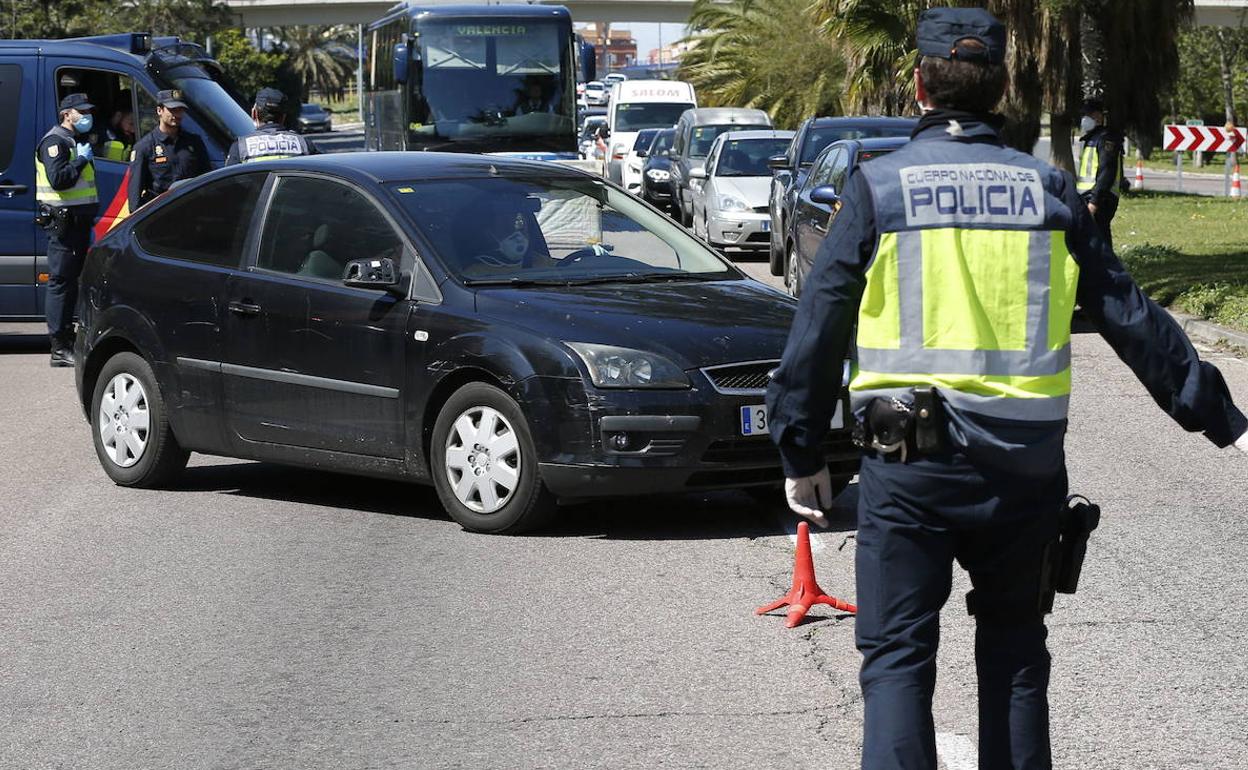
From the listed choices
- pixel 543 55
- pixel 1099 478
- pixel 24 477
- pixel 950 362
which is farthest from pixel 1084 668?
pixel 543 55

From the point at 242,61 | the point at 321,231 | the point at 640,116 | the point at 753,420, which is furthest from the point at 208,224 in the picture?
the point at 242,61

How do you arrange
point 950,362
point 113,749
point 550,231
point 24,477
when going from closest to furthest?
point 950,362
point 113,749
point 550,231
point 24,477

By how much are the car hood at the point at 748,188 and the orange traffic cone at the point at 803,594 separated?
16.6m

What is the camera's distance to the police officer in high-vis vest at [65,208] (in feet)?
45.4

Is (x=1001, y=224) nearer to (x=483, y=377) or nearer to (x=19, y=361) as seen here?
(x=483, y=377)

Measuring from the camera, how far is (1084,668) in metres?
5.69

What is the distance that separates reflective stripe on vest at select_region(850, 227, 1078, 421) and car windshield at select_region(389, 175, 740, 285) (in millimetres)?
4500

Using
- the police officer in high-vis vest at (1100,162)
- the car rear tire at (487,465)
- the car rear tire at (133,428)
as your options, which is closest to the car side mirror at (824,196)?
the police officer in high-vis vest at (1100,162)

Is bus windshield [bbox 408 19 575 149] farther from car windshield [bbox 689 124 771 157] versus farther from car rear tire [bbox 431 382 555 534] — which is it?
car rear tire [bbox 431 382 555 534]

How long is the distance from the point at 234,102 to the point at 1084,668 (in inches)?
507

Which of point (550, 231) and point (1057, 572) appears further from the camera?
point (550, 231)

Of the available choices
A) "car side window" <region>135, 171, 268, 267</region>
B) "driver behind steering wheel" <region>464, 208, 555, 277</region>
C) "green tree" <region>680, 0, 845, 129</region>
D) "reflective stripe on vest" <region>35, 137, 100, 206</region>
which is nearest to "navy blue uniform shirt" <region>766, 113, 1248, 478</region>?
"driver behind steering wheel" <region>464, 208, 555, 277</region>

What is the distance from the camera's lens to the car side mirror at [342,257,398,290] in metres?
8.12

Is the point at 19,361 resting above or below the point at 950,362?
below
